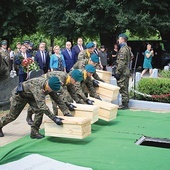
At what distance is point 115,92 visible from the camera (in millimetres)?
9469

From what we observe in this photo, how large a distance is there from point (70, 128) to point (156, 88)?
555 cm

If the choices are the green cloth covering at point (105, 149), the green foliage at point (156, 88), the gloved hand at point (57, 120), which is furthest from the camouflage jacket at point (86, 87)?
the green foliage at point (156, 88)

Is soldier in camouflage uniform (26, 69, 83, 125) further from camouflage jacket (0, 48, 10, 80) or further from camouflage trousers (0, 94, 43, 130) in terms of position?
camouflage jacket (0, 48, 10, 80)

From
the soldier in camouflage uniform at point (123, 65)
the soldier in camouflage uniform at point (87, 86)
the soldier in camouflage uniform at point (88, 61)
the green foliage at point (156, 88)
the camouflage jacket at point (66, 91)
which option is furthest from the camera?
the green foliage at point (156, 88)

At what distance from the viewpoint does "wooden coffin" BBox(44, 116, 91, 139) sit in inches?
259

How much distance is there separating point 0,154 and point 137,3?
1549 centimetres

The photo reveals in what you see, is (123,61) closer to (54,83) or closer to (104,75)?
(104,75)

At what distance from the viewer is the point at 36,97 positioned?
6.63 metres

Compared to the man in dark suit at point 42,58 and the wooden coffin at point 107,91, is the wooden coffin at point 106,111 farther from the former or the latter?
the man in dark suit at point 42,58

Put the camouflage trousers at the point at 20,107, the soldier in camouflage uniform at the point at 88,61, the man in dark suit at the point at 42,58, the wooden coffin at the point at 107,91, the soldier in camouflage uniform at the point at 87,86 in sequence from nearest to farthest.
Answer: the camouflage trousers at the point at 20,107, the soldier in camouflage uniform at the point at 87,86, the soldier in camouflage uniform at the point at 88,61, the wooden coffin at the point at 107,91, the man in dark suit at the point at 42,58

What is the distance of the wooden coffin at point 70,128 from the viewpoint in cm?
657

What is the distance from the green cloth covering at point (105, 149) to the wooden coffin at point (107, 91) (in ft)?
3.74

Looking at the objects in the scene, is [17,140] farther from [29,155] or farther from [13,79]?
[13,79]

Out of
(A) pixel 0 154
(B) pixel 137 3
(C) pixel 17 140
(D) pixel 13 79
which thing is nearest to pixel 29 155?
(A) pixel 0 154
